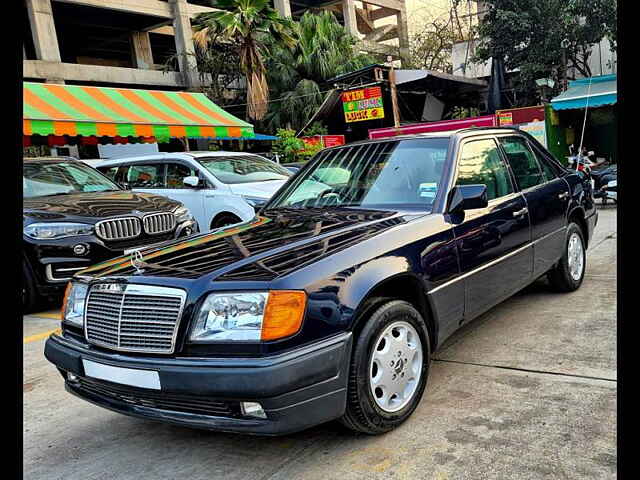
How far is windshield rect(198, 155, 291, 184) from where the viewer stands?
8.97m

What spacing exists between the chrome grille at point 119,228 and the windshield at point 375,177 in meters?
2.60

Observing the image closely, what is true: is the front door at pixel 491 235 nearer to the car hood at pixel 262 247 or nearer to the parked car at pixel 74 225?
the car hood at pixel 262 247

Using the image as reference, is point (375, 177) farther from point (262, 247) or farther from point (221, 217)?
point (221, 217)

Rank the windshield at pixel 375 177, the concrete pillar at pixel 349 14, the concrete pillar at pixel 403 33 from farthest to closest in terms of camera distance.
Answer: the concrete pillar at pixel 403 33 < the concrete pillar at pixel 349 14 < the windshield at pixel 375 177

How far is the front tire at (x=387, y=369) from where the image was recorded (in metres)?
2.65

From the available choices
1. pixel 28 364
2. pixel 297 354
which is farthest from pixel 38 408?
pixel 297 354

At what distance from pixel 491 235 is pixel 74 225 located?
14.3 ft

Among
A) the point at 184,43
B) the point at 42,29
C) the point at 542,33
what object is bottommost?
the point at 542,33

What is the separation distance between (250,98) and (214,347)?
21442 millimetres

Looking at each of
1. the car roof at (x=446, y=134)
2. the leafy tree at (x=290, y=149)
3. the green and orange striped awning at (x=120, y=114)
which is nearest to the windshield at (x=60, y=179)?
the car roof at (x=446, y=134)

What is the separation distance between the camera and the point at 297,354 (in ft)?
7.88

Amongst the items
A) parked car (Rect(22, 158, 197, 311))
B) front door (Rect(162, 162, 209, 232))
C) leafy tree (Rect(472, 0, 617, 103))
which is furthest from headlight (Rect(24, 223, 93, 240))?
leafy tree (Rect(472, 0, 617, 103))

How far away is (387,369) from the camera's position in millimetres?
2814

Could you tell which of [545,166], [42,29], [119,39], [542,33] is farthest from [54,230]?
[119,39]
